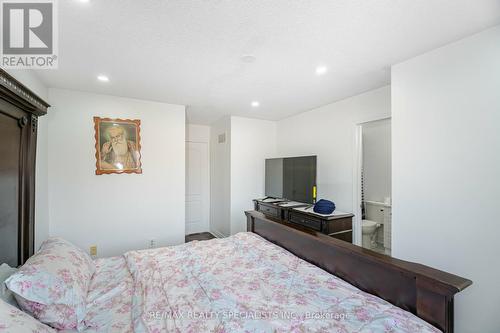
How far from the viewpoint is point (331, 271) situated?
1.71 meters

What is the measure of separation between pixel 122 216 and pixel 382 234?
13.7 feet

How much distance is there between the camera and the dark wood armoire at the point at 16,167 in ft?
4.98

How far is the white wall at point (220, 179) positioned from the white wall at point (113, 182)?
103 cm

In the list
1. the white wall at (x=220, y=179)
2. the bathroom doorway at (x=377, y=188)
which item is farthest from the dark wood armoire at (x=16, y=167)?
the bathroom doorway at (x=377, y=188)

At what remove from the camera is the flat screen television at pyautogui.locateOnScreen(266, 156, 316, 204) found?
3.41 metres

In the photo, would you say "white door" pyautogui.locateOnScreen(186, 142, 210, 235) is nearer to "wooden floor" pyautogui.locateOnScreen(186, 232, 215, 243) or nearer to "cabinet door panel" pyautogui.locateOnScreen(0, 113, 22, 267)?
"wooden floor" pyautogui.locateOnScreen(186, 232, 215, 243)

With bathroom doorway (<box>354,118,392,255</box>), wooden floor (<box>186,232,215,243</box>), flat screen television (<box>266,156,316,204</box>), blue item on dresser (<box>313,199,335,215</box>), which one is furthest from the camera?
wooden floor (<box>186,232,215,243</box>)

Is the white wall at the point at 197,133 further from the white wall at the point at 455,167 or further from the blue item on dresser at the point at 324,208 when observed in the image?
the white wall at the point at 455,167

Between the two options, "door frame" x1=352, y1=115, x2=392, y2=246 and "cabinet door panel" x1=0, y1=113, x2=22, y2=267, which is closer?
"cabinet door panel" x1=0, y1=113, x2=22, y2=267

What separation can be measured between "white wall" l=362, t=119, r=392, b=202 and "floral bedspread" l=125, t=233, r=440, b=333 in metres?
2.89

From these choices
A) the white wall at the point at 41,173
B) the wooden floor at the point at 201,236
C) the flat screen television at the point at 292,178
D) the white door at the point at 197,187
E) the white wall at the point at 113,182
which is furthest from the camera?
the white door at the point at 197,187

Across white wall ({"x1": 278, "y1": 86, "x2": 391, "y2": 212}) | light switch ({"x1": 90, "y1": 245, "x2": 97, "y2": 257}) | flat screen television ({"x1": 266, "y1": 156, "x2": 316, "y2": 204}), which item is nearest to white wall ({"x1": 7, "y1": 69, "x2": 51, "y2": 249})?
light switch ({"x1": 90, "y1": 245, "x2": 97, "y2": 257})

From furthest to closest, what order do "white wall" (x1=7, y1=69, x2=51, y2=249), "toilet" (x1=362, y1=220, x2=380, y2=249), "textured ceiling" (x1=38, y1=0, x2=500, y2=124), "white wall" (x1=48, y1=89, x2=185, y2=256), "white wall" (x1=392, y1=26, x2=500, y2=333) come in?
1. "toilet" (x1=362, y1=220, x2=380, y2=249)
2. "white wall" (x1=48, y1=89, x2=185, y2=256)
3. "white wall" (x1=7, y1=69, x2=51, y2=249)
4. "white wall" (x1=392, y1=26, x2=500, y2=333)
5. "textured ceiling" (x1=38, y1=0, x2=500, y2=124)

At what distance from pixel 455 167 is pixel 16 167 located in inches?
134
